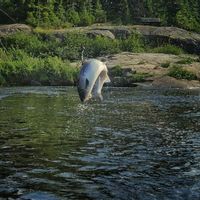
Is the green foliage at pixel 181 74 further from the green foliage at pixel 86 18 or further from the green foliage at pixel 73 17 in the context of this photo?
the green foliage at pixel 73 17

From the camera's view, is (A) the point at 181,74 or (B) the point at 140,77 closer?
(B) the point at 140,77

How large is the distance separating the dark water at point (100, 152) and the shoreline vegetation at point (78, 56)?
1921 centimetres

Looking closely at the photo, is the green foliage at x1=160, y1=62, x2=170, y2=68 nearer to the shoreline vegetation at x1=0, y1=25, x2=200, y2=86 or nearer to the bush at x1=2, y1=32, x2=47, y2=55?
the shoreline vegetation at x1=0, y1=25, x2=200, y2=86

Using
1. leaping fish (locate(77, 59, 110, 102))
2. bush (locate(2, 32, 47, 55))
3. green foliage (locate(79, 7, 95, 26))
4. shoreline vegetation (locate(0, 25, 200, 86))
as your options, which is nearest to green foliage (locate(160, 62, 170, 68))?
shoreline vegetation (locate(0, 25, 200, 86))

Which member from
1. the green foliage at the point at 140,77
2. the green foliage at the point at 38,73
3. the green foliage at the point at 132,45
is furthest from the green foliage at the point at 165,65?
the green foliage at the point at 132,45

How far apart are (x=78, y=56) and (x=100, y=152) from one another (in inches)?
1668

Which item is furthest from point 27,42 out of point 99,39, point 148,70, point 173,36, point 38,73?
point 148,70

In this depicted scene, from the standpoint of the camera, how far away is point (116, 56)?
173 ft

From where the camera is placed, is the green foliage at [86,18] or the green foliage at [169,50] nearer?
the green foliage at [169,50]

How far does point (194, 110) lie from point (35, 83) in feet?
76.1

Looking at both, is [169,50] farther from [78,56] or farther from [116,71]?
[116,71]

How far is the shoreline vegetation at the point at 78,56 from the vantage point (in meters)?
45.9

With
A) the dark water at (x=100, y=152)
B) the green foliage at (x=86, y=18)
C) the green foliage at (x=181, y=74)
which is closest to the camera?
the dark water at (x=100, y=152)

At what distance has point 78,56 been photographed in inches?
2223
